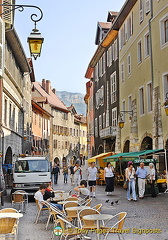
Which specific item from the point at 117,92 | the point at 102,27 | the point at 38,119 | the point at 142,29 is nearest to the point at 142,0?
the point at 142,29

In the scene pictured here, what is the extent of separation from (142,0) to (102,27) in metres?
14.7

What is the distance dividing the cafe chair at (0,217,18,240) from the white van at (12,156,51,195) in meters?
9.77

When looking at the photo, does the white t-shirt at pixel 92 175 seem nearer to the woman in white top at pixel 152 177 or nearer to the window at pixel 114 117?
the woman in white top at pixel 152 177

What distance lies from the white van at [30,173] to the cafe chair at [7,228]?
977cm

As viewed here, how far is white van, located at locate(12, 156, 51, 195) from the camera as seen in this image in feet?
55.4

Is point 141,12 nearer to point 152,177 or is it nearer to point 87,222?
point 152,177

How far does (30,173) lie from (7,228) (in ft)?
33.6

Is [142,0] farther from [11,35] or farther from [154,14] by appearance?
[11,35]

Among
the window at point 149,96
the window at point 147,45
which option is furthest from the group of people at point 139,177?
the window at point 147,45

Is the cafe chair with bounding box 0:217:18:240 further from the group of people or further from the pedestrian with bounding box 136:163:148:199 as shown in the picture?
the pedestrian with bounding box 136:163:148:199

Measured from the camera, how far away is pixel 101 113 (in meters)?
39.2

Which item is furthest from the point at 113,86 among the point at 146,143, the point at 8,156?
the point at 8,156

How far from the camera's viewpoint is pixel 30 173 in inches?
678

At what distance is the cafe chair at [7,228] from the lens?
697cm
